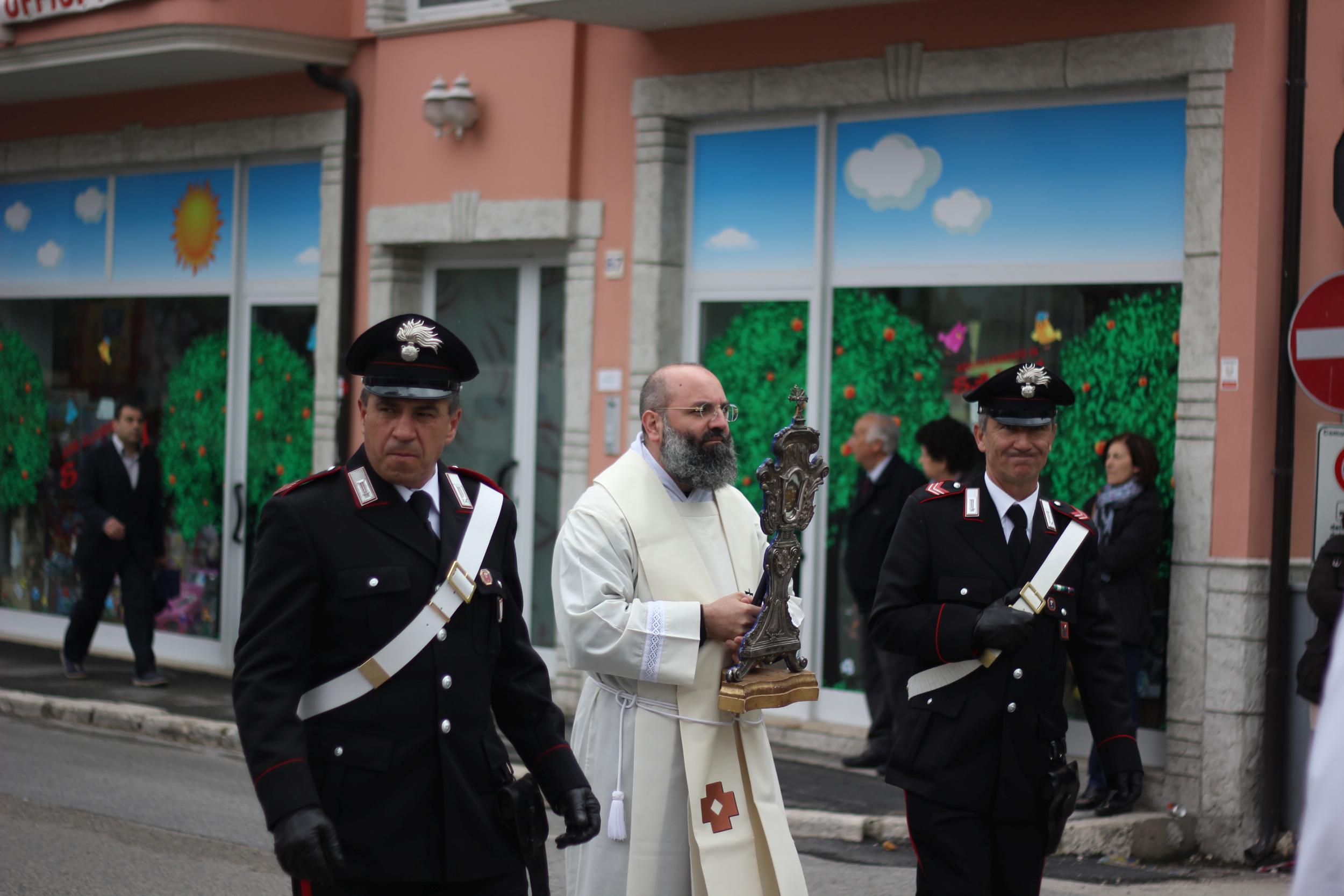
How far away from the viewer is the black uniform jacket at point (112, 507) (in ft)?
38.0

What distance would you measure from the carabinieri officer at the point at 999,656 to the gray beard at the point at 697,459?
651 mm

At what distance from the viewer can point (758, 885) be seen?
461cm

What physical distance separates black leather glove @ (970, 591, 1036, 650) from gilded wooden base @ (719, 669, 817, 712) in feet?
1.65

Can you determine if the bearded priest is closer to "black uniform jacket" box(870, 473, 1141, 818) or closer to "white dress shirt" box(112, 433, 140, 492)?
"black uniform jacket" box(870, 473, 1141, 818)

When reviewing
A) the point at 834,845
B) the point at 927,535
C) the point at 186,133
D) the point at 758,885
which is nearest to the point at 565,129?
the point at 186,133

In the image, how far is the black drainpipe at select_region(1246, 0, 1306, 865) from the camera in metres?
8.03

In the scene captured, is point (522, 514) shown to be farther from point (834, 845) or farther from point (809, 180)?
point (834, 845)

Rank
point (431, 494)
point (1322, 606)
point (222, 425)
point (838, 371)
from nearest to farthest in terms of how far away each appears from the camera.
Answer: point (431, 494) → point (1322, 606) → point (838, 371) → point (222, 425)

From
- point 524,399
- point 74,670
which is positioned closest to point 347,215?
point 524,399

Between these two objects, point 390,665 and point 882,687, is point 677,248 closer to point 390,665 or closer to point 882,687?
point 882,687

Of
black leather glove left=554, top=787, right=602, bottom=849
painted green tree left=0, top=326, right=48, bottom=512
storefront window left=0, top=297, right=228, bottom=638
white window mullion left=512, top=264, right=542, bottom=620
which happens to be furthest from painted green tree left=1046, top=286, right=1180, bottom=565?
painted green tree left=0, top=326, right=48, bottom=512

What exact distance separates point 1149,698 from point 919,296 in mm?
2679

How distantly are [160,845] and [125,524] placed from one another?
461 centimetres

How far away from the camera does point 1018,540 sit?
5.00 metres
